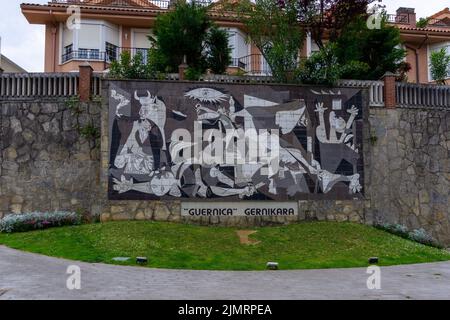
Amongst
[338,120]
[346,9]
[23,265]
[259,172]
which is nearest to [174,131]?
[259,172]

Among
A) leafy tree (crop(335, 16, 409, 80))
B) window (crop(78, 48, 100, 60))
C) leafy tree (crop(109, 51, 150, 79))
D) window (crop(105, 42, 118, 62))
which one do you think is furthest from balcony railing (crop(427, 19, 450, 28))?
leafy tree (crop(109, 51, 150, 79))

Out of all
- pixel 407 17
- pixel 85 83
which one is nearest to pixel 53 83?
pixel 85 83

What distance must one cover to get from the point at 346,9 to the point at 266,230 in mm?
10693

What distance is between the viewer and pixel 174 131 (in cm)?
1586

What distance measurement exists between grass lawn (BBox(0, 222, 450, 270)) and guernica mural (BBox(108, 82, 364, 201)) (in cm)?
130

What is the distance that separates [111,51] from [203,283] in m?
19.0

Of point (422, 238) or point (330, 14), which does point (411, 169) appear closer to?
point (422, 238)

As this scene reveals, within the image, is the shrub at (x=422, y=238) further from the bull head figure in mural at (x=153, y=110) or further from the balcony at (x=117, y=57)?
the balcony at (x=117, y=57)

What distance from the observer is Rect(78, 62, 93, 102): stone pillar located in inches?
663

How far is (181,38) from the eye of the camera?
19328 mm

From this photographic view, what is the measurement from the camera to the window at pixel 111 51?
2539cm

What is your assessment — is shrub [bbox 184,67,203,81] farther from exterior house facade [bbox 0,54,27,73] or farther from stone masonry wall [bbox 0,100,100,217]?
exterior house facade [bbox 0,54,27,73]

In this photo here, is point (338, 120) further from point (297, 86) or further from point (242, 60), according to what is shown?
point (242, 60)

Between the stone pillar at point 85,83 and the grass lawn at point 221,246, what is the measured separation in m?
4.69
